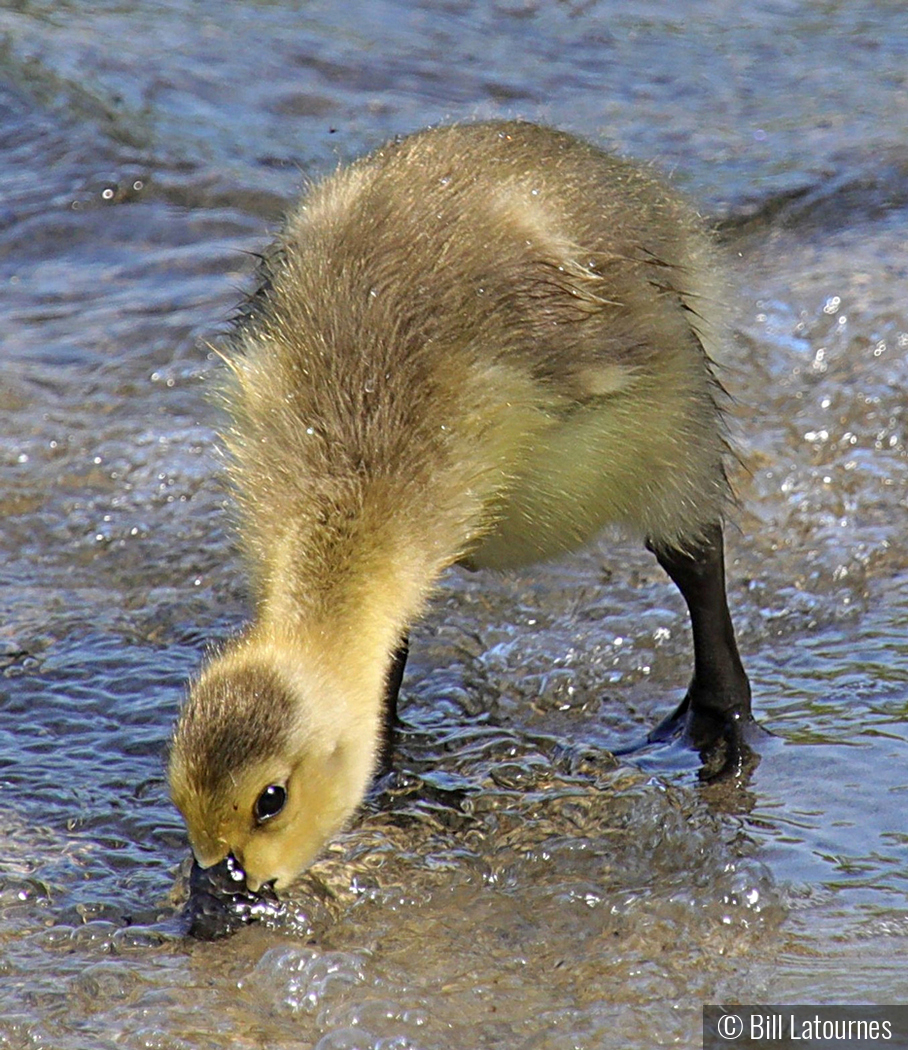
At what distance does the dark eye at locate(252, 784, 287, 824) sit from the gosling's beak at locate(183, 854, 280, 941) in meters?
0.11

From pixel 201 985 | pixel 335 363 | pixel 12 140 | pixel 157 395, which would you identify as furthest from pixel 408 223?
pixel 12 140

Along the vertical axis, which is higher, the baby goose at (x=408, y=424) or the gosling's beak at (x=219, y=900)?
the baby goose at (x=408, y=424)

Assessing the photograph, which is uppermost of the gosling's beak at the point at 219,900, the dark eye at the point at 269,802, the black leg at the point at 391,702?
the dark eye at the point at 269,802

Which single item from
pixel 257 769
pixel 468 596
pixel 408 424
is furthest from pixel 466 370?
pixel 468 596

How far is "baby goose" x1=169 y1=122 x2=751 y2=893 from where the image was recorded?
357cm

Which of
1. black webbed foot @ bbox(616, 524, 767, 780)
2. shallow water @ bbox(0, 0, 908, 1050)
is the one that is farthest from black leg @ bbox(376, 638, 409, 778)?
black webbed foot @ bbox(616, 524, 767, 780)

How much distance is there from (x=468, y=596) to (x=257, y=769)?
2138 mm

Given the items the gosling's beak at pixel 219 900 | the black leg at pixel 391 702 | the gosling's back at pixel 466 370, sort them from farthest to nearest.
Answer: the black leg at pixel 391 702
the gosling's back at pixel 466 370
the gosling's beak at pixel 219 900

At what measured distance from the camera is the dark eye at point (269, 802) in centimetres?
350

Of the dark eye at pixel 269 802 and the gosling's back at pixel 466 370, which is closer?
the dark eye at pixel 269 802

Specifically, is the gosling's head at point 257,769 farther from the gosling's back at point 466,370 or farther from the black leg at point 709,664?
the black leg at point 709,664

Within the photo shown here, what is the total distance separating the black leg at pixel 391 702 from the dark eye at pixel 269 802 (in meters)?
1.12

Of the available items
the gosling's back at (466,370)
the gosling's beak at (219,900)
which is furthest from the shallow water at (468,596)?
the gosling's back at (466,370)

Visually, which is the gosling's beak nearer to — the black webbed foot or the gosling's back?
the gosling's back
